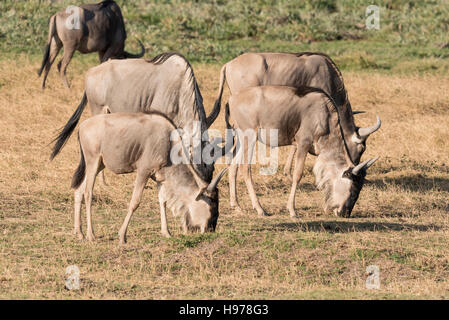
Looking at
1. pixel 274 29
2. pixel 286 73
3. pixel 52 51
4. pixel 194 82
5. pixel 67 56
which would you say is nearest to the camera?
pixel 194 82

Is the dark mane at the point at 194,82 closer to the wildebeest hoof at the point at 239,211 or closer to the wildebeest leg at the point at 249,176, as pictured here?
the wildebeest leg at the point at 249,176

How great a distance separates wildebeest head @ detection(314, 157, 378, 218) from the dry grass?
A: 212 millimetres

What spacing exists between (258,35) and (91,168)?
14.0 m

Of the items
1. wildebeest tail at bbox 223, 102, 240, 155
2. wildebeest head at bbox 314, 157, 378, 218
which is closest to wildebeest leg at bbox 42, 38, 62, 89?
wildebeest tail at bbox 223, 102, 240, 155

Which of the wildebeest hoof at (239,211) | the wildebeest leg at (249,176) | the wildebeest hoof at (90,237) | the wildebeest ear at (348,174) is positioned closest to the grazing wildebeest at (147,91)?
the wildebeest leg at (249,176)

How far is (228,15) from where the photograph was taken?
2339cm

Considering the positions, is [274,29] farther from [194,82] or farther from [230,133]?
[194,82]

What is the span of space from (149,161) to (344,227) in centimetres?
233

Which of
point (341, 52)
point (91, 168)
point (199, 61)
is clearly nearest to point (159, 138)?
point (91, 168)

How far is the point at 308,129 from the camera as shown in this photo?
32.3 feet

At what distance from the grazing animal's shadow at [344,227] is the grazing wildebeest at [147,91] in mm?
1336

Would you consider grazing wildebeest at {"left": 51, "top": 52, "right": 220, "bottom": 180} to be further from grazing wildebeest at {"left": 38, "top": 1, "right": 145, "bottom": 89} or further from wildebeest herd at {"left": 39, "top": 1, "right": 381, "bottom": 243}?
grazing wildebeest at {"left": 38, "top": 1, "right": 145, "bottom": 89}

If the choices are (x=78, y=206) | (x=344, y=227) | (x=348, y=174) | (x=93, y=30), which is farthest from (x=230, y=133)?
(x=93, y=30)

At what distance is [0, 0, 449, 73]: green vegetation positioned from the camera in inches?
771
